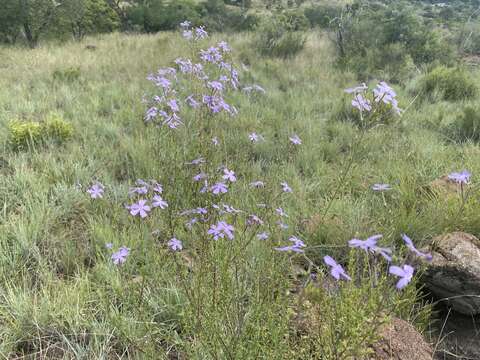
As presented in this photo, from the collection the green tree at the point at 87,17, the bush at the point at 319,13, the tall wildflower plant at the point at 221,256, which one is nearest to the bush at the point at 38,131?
the tall wildflower plant at the point at 221,256

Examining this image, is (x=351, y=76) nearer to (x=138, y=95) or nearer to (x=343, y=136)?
(x=343, y=136)

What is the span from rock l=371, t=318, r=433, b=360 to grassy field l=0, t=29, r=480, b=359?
0.37ft

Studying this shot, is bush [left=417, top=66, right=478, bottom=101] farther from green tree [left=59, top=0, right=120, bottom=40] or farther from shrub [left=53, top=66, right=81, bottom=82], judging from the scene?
green tree [left=59, top=0, right=120, bottom=40]

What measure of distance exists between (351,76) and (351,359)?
636 cm

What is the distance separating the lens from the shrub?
637cm

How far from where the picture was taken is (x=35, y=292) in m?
2.03

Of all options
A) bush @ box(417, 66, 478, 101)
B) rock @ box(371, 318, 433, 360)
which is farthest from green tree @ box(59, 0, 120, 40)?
rock @ box(371, 318, 433, 360)

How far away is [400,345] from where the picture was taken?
1.72 metres

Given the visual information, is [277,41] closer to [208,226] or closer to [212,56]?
[212,56]

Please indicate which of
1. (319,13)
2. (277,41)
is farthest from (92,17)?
(319,13)

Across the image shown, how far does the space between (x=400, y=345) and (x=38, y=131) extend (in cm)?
380

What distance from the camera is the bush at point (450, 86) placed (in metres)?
6.09

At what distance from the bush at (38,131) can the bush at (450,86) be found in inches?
216

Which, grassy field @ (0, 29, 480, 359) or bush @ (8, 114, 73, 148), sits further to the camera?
bush @ (8, 114, 73, 148)
